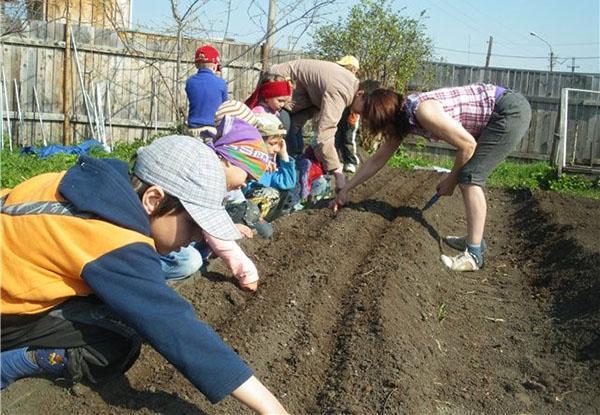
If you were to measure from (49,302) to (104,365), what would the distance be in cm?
43

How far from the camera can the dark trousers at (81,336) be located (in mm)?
2676

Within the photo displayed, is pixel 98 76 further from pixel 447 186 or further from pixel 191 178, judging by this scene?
pixel 191 178

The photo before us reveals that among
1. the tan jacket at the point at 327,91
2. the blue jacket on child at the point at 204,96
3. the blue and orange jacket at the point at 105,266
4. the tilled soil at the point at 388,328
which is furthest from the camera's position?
the blue jacket on child at the point at 204,96

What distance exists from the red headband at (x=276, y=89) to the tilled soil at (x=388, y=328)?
1.02 metres

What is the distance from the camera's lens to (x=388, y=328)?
4.01m

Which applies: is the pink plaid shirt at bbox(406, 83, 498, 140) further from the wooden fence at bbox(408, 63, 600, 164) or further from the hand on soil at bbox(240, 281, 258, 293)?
the wooden fence at bbox(408, 63, 600, 164)

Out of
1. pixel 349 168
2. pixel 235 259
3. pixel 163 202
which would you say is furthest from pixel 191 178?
pixel 349 168

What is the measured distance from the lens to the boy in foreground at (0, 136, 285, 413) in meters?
2.33

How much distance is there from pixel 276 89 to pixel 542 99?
38.4ft

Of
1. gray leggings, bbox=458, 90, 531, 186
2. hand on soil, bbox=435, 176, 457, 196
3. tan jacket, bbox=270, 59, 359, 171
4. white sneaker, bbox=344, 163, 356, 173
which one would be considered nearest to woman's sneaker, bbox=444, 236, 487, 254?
hand on soil, bbox=435, 176, 457, 196

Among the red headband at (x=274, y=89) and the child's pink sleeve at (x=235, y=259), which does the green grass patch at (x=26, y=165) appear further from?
the child's pink sleeve at (x=235, y=259)

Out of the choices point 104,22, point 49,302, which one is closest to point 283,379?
point 49,302

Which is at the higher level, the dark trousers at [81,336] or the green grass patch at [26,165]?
the dark trousers at [81,336]

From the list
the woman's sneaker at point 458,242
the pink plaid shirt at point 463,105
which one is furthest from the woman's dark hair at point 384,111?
the woman's sneaker at point 458,242
